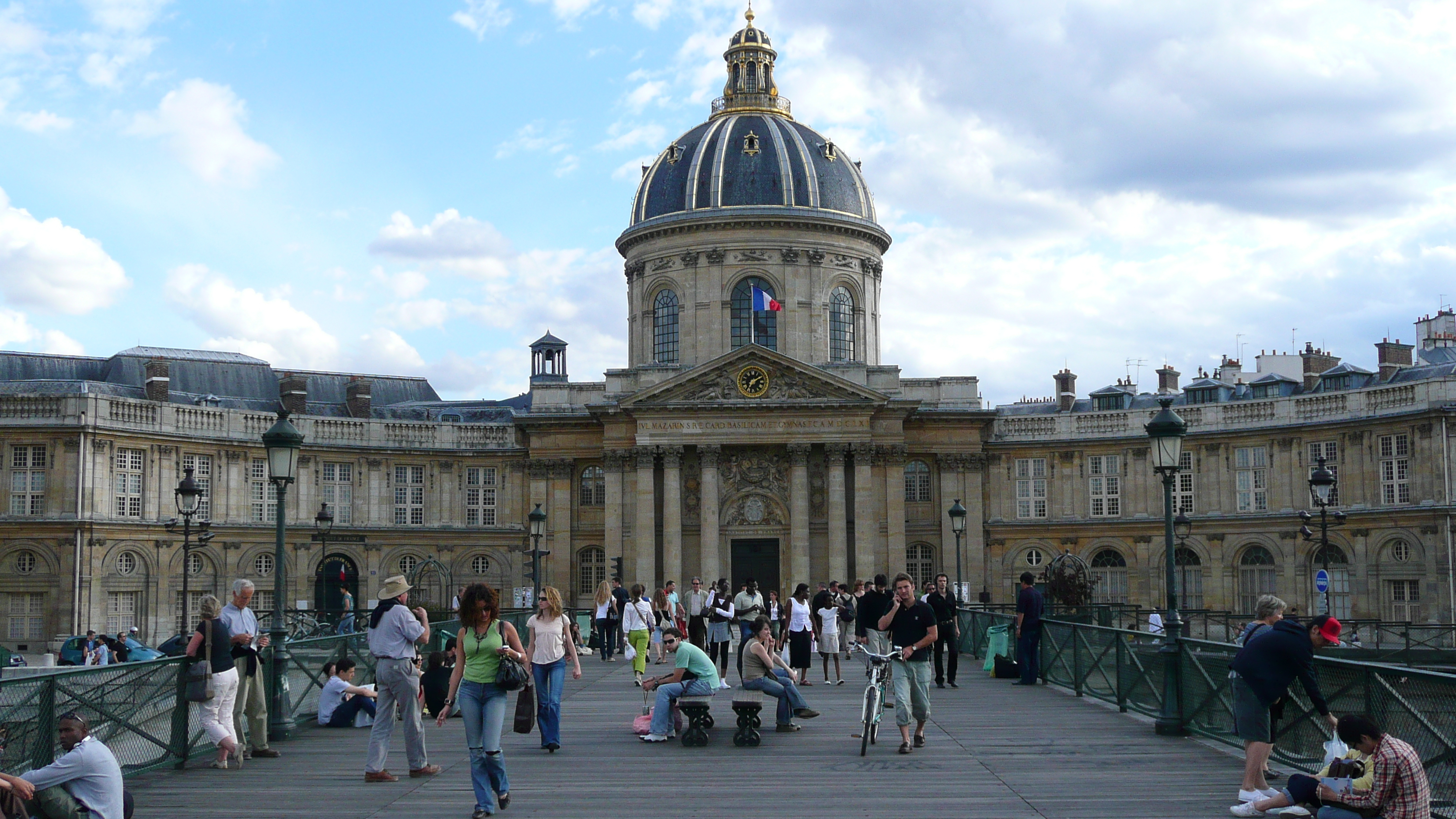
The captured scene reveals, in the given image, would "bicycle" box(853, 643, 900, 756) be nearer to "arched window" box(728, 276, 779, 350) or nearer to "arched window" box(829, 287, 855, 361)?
"arched window" box(728, 276, 779, 350)

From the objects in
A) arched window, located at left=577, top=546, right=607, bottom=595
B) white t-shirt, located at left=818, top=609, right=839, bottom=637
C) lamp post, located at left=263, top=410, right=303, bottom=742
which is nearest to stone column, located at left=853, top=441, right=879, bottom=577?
arched window, located at left=577, top=546, right=607, bottom=595

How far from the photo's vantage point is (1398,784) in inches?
478

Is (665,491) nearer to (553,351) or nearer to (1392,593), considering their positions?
(553,351)

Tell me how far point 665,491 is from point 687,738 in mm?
39563

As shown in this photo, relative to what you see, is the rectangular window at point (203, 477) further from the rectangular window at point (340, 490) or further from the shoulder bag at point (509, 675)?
the shoulder bag at point (509, 675)

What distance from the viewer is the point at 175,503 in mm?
57438

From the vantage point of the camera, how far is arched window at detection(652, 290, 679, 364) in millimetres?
66500

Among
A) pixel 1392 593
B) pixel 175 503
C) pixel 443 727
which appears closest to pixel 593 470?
pixel 175 503

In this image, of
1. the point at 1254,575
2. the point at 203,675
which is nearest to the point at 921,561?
the point at 1254,575

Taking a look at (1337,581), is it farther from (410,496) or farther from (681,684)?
(681,684)

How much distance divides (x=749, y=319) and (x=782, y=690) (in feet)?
151

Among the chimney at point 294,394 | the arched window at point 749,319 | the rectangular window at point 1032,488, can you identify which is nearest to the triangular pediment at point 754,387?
the arched window at point 749,319

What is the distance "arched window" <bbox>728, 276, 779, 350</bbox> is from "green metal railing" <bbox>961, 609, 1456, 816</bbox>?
37.9m

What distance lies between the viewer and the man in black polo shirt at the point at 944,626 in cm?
2577
